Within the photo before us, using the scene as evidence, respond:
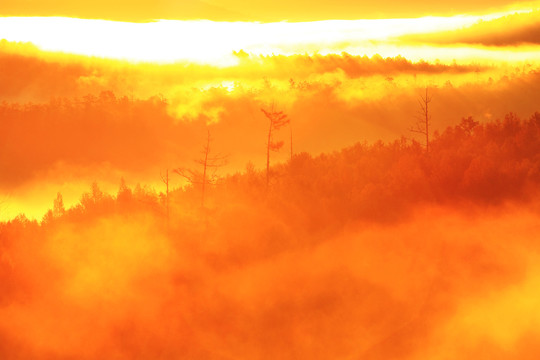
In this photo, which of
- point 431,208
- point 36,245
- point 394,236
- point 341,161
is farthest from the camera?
point 341,161

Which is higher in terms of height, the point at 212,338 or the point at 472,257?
the point at 472,257

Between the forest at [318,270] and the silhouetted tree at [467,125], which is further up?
the silhouetted tree at [467,125]

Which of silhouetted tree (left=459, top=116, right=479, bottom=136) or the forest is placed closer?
the forest

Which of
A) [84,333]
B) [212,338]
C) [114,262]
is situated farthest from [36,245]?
[212,338]

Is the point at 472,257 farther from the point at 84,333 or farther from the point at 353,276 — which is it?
the point at 84,333

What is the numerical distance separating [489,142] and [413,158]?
273 inches

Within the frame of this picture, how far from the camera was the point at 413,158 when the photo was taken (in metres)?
79.9

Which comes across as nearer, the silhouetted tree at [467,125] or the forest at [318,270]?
the forest at [318,270]

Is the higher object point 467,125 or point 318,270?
point 467,125

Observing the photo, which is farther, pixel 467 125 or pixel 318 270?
pixel 467 125

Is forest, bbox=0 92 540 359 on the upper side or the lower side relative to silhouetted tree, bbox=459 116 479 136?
lower

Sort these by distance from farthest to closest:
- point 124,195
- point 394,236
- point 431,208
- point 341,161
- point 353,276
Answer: point 124,195 < point 341,161 < point 431,208 < point 394,236 < point 353,276

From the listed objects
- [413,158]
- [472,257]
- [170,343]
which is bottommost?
[170,343]

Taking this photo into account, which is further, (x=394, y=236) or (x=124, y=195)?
(x=124, y=195)
